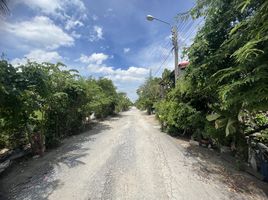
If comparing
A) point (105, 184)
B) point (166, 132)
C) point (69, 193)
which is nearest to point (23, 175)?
point (69, 193)

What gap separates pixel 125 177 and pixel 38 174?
2673 millimetres

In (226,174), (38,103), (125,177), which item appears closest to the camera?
(125,177)

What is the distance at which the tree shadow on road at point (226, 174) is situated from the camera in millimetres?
5229

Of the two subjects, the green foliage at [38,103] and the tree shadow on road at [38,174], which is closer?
the tree shadow on road at [38,174]

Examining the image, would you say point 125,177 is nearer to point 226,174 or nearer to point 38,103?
point 226,174

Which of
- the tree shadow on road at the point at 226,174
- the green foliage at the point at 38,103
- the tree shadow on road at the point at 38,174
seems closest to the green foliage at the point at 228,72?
the tree shadow on road at the point at 226,174

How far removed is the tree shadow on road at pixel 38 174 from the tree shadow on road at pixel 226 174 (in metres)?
3.94

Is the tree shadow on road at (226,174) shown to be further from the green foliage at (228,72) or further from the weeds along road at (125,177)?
the green foliage at (228,72)

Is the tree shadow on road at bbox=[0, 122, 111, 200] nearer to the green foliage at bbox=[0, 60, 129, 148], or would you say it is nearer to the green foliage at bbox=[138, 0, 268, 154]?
the green foliage at bbox=[0, 60, 129, 148]

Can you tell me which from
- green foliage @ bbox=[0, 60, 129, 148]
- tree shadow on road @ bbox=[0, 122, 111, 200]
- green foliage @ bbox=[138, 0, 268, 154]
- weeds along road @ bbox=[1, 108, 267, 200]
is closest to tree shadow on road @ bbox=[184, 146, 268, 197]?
weeds along road @ bbox=[1, 108, 267, 200]

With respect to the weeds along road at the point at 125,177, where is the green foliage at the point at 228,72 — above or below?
above

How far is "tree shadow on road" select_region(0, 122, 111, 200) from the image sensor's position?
508 cm

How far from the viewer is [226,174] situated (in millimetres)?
6105

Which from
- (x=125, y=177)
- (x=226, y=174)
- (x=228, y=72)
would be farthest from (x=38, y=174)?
(x=228, y=72)
